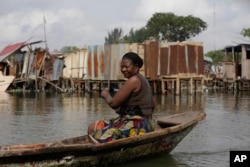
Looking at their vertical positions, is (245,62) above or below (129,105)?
above

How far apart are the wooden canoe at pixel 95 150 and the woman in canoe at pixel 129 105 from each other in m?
0.18

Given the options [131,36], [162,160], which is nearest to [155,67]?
[162,160]

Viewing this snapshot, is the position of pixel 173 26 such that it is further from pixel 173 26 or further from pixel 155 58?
pixel 155 58

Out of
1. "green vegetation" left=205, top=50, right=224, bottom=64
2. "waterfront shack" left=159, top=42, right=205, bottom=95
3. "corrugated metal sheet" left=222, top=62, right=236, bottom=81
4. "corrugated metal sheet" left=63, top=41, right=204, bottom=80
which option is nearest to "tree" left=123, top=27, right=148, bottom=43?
"green vegetation" left=205, top=50, right=224, bottom=64

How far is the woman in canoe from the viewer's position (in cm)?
680

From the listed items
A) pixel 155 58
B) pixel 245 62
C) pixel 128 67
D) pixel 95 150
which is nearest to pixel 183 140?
pixel 128 67

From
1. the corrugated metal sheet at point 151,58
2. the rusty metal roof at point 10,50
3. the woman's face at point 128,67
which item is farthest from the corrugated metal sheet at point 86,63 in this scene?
the woman's face at point 128,67

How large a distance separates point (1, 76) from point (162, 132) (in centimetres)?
2625

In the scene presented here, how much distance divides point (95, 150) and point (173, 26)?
54.0 m

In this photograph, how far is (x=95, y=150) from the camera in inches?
255

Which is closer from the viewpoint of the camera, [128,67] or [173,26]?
[128,67]

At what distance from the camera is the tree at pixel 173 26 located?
59000 mm

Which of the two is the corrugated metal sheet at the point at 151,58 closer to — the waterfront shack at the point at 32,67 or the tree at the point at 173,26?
the waterfront shack at the point at 32,67

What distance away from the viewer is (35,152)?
5.94 metres
